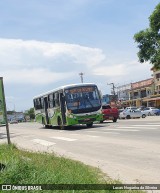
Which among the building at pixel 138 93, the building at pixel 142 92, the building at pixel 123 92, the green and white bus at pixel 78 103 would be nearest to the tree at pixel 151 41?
the green and white bus at pixel 78 103

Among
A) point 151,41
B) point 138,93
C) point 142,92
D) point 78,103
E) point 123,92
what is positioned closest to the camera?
point 78,103

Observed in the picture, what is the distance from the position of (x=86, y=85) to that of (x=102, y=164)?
17.5 meters

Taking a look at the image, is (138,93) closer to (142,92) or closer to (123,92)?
(142,92)

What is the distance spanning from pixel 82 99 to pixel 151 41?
10732 millimetres

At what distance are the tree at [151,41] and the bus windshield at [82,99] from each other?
27.6 ft

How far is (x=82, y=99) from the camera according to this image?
27391mm

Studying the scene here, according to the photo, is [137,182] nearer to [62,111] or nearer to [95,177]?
[95,177]

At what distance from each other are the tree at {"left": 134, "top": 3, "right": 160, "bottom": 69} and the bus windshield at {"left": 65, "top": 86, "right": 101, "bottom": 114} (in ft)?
27.6

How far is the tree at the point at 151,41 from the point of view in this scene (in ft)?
111

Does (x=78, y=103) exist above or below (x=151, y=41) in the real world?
below

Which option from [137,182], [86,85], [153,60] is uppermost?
[153,60]

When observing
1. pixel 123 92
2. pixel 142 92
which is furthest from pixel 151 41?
pixel 123 92

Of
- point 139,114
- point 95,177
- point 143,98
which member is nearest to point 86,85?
point 95,177

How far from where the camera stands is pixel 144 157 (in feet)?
35.8
